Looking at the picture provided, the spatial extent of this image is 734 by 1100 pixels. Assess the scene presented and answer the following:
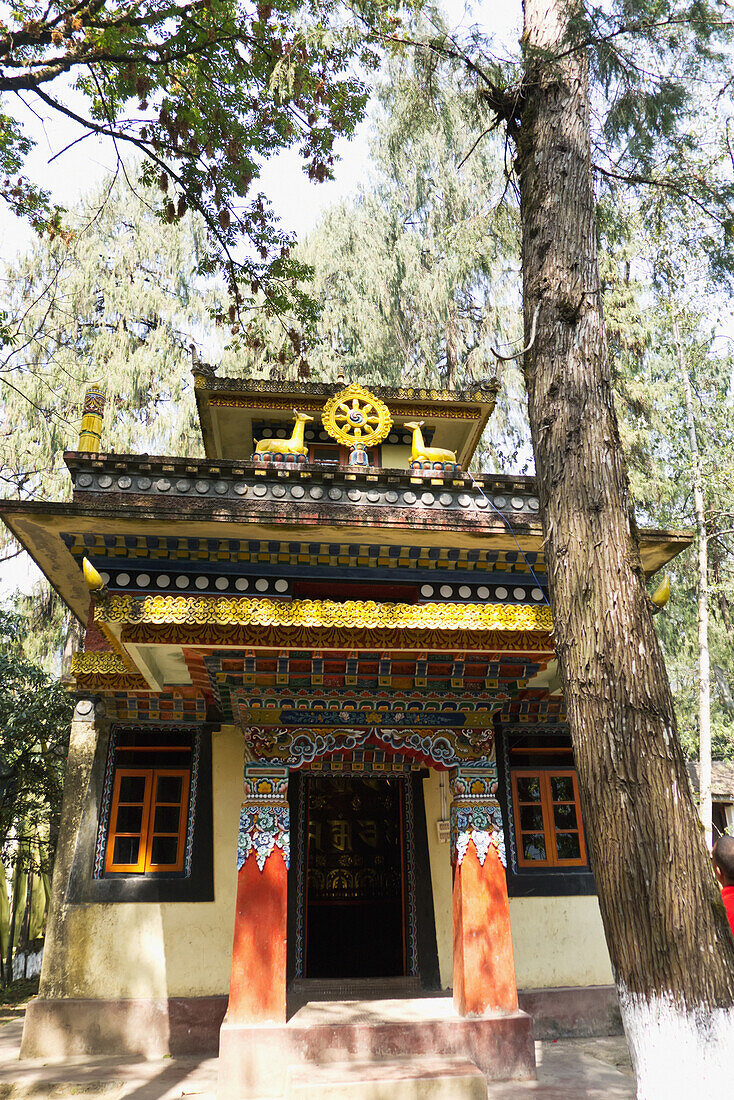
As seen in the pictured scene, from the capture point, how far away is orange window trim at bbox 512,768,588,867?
8.73m

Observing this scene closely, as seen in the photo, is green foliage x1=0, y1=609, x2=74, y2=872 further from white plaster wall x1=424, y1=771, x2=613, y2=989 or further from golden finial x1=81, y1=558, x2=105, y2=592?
white plaster wall x1=424, y1=771, x2=613, y2=989

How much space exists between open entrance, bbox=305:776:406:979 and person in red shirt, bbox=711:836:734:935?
5.90 metres

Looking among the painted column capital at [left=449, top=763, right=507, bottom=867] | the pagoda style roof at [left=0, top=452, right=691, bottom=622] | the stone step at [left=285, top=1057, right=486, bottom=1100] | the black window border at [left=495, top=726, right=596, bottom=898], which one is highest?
the pagoda style roof at [left=0, top=452, right=691, bottom=622]

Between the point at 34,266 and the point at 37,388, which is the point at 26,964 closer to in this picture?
the point at 37,388

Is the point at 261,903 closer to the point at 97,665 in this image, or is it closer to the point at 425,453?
the point at 97,665

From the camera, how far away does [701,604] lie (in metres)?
14.4

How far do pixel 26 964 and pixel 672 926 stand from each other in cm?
1422

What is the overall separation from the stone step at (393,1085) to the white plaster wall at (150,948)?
2.59 meters

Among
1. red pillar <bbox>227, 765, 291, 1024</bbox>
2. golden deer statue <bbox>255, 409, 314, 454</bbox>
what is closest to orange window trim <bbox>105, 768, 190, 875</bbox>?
red pillar <bbox>227, 765, 291, 1024</bbox>

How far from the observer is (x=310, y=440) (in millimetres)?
10727

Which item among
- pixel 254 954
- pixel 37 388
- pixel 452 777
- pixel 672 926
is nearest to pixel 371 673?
pixel 452 777

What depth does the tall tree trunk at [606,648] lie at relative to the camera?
10.1 ft

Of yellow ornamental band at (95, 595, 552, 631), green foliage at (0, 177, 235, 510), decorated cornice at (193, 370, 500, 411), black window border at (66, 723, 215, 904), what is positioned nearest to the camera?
yellow ornamental band at (95, 595, 552, 631)

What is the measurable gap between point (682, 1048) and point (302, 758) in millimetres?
4647
